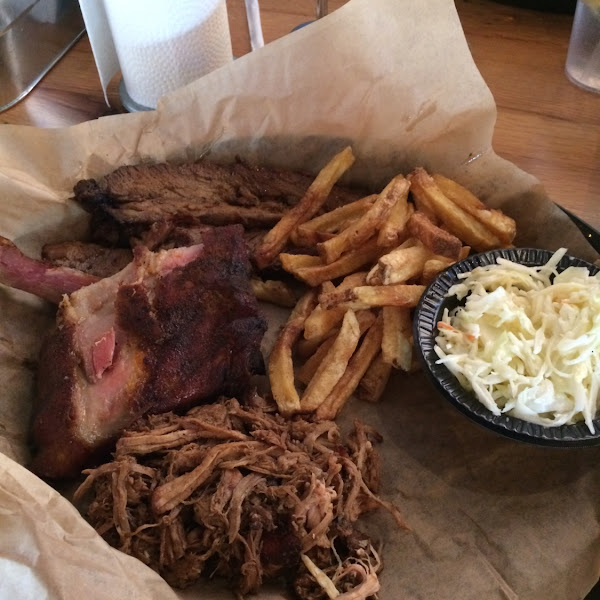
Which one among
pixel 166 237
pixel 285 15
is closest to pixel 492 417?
pixel 166 237

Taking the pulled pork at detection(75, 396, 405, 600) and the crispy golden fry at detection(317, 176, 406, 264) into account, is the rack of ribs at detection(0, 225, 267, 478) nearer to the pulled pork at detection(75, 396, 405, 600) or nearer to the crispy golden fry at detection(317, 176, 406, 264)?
the pulled pork at detection(75, 396, 405, 600)

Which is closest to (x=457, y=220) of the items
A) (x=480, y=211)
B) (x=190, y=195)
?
(x=480, y=211)

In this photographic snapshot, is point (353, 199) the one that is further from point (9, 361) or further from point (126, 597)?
point (126, 597)

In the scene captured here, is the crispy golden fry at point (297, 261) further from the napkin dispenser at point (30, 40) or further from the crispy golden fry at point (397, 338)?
the napkin dispenser at point (30, 40)

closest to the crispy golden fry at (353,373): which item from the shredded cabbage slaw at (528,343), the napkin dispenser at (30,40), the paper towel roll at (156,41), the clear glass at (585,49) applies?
the shredded cabbage slaw at (528,343)

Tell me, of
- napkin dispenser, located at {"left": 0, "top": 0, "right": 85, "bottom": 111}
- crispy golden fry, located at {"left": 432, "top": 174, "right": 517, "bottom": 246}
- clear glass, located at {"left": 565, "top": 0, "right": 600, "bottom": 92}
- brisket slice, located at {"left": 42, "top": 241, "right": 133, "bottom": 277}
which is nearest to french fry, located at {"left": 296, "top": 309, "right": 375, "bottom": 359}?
crispy golden fry, located at {"left": 432, "top": 174, "right": 517, "bottom": 246}
